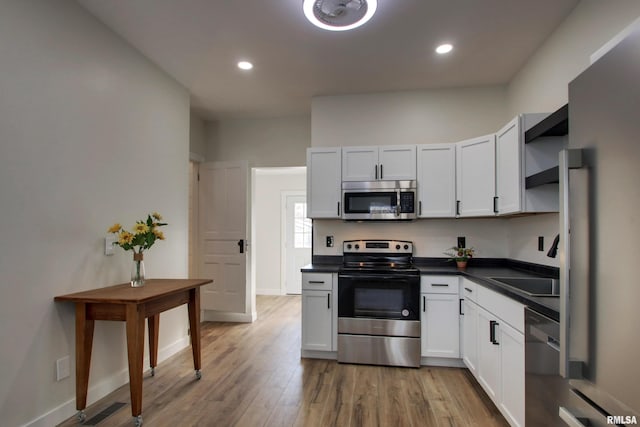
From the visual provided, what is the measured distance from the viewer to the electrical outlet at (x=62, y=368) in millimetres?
2135

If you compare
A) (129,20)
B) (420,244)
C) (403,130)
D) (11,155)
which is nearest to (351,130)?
(403,130)

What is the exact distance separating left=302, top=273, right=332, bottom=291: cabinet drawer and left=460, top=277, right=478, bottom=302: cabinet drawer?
120 cm

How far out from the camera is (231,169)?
177 inches

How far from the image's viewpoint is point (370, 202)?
3.45m

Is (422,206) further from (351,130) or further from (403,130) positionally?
(351,130)

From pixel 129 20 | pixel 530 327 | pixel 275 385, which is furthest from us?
pixel 275 385

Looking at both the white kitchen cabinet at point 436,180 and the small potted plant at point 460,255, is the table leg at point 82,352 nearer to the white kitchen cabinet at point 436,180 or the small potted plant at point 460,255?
the white kitchen cabinet at point 436,180

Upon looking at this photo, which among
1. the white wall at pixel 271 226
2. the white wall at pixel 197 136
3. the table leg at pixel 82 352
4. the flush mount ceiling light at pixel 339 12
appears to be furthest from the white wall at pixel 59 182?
the white wall at pixel 271 226

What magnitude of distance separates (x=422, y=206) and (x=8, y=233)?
3182 millimetres

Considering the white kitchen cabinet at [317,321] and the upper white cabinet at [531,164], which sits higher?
the upper white cabinet at [531,164]

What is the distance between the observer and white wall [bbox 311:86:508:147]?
3.63 m

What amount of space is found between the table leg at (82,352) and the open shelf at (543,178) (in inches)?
120

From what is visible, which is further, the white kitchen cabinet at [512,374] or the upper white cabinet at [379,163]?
the upper white cabinet at [379,163]

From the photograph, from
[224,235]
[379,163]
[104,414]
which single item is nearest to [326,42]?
[379,163]
